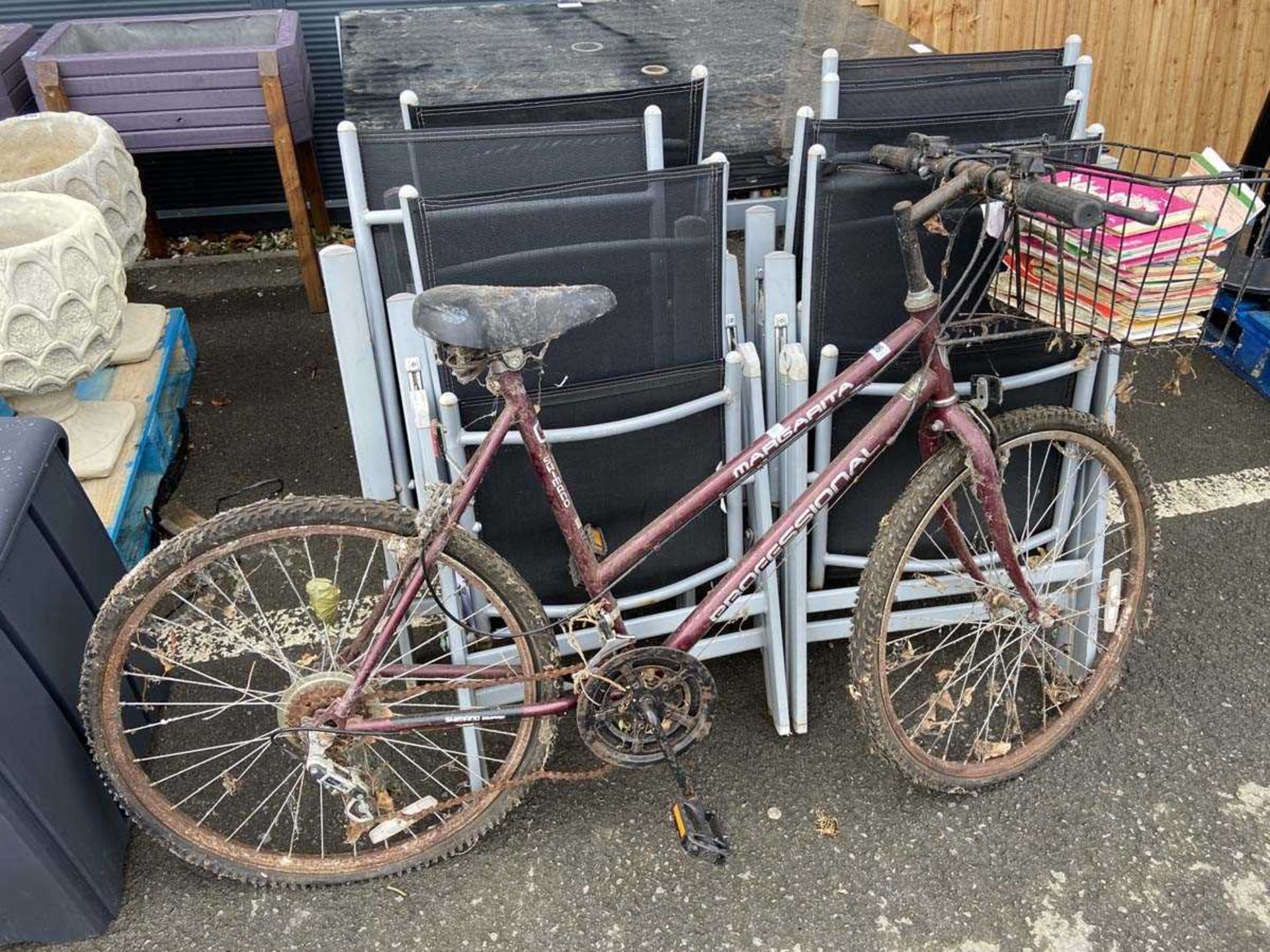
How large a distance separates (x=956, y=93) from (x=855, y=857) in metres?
1.88

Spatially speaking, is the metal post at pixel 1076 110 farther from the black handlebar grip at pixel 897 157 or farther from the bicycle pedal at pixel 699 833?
the bicycle pedal at pixel 699 833

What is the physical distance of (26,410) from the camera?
3.11 metres

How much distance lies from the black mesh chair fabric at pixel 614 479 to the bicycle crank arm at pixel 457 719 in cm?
33

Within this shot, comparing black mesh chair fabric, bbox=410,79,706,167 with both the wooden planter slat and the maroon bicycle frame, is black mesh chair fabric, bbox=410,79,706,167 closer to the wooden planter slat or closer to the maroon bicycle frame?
the maroon bicycle frame

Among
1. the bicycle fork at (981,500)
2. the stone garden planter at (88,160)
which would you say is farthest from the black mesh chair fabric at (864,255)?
the stone garden planter at (88,160)

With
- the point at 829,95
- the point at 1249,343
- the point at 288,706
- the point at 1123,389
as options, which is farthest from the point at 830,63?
the point at 1249,343

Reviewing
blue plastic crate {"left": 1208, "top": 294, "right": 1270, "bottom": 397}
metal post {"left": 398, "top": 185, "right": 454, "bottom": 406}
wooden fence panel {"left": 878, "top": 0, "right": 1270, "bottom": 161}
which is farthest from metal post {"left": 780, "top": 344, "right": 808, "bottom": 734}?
wooden fence panel {"left": 878, "top": 0, "right": 1270, "bottom": 161}

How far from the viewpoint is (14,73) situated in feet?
14.4

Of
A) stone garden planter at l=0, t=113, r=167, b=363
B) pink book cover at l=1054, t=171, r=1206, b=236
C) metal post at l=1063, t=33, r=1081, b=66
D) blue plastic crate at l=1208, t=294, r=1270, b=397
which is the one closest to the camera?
pink book cover at l=1054, t=171, r=1206, b=236

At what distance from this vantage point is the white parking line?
3.35 metres

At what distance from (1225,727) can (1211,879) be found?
484mm

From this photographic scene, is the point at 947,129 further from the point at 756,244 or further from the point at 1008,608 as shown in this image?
the point at 1008,608

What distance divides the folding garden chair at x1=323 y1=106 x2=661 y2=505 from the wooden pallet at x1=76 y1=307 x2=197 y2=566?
1.07 meters

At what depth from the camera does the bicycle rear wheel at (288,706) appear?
1.99 meters
